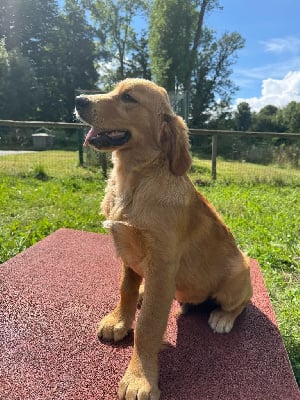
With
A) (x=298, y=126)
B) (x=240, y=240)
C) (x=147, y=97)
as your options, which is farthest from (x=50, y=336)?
(x=298, y=126)

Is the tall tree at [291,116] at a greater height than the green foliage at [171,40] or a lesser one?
lesser

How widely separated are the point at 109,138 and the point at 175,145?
40cm

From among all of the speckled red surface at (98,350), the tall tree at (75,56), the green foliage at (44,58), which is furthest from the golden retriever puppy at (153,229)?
the tall tree at (75,56)

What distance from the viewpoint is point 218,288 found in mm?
2330

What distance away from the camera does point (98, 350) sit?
2.13m

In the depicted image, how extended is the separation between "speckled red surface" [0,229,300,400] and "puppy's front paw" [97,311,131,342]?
51 millimetres

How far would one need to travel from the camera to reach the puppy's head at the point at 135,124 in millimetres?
2039

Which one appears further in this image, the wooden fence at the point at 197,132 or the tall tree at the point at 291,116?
the tall tree at the point at 291,116

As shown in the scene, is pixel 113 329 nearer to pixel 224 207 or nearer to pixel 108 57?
pixel 224 207

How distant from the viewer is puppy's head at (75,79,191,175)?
2.04 meters

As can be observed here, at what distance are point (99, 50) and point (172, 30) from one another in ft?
42.7

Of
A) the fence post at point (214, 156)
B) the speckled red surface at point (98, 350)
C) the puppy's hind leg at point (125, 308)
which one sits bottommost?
the speckled red surface at point (98, 350)

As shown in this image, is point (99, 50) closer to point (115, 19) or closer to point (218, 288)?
point (115, 19)

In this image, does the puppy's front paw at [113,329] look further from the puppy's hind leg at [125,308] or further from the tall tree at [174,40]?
the tall tree at [174,40]
